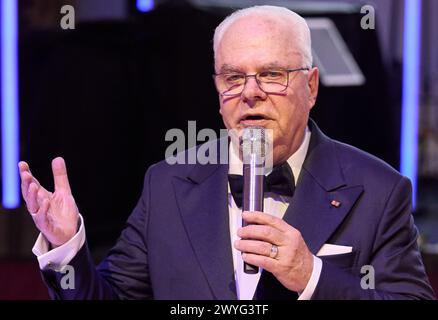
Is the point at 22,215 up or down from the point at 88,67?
down

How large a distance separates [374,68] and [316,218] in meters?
2.28

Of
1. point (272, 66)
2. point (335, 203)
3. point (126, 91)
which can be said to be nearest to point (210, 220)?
point (335, 203)

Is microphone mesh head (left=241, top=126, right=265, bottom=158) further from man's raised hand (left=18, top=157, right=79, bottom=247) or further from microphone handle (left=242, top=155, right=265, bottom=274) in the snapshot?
man's raised hand (left=18, top=157, right=79, bottom=247)

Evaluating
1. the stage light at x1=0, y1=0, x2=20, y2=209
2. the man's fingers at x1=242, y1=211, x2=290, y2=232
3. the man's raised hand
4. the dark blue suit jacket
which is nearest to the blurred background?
the stage light at x1=0, y1=0, x2=20, y2=209

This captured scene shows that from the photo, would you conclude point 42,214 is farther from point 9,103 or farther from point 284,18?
point 9,103

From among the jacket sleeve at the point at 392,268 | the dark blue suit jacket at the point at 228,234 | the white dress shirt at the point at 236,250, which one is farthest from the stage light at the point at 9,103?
the jacket sleeve at the point at 392,268

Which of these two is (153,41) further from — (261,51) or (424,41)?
(261,51)

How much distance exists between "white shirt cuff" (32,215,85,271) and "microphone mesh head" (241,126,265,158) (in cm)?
45

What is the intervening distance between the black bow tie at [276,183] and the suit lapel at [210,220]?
0.03m

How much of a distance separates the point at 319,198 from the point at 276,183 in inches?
4.5

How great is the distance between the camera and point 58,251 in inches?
70.1

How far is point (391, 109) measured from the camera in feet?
13.3
